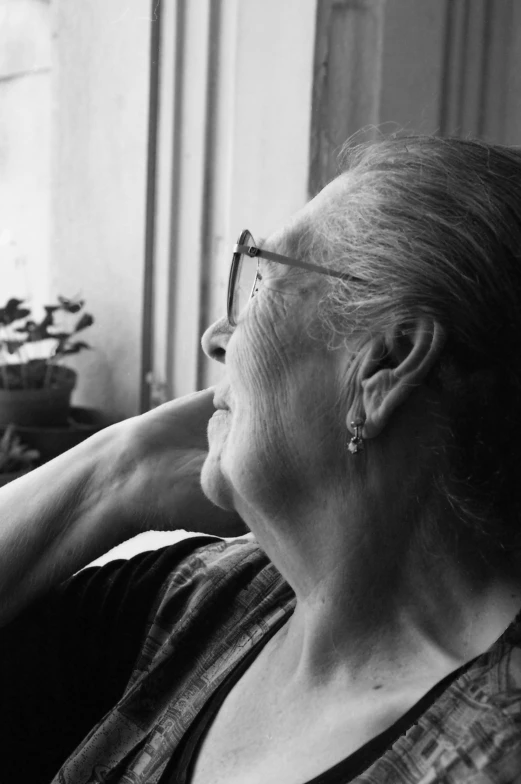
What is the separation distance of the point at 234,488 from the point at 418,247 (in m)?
0.33

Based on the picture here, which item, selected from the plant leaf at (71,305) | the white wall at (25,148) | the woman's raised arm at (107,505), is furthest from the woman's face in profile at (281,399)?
the white wall at (25,148)

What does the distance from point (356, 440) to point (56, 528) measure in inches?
21.5

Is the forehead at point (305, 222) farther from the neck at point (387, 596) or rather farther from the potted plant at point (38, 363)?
the potted plant at point (38, 363)

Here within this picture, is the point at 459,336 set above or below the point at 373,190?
below

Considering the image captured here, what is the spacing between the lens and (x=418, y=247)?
0.97 metres

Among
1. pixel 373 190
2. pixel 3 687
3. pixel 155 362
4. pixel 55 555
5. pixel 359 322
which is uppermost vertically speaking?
pixel 373 190

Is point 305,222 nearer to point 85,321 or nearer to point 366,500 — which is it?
point 366,500

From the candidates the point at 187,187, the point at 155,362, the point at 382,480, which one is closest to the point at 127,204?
the point at 187,187

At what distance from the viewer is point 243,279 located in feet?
3.76

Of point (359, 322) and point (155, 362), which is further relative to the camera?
point (155, 362)

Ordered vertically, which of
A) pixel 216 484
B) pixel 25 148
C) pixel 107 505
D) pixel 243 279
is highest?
pixel 25 148

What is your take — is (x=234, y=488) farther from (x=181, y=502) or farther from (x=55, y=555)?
(x=55, y=555)

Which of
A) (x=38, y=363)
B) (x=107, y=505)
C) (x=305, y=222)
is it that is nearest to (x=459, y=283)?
(x=305, y=222)

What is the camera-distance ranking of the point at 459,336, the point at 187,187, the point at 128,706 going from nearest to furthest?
the point at 459,336 → the point at 128,706 → the point at 187,187
